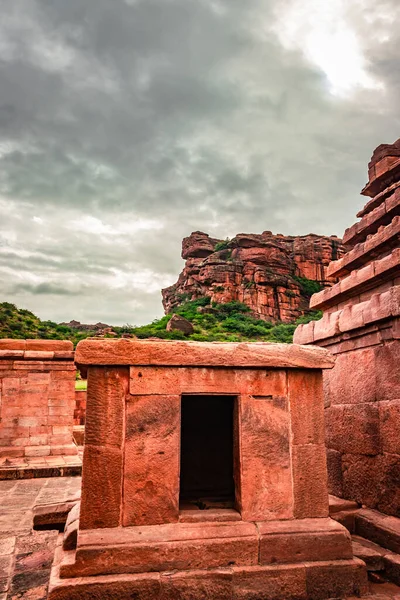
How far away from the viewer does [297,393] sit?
3.70 m

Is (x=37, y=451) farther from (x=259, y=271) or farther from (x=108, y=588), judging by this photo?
(x=259, y=271)

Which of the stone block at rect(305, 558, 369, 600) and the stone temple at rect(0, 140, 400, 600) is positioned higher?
the stone temple at rect(0, 140, 400, 600)

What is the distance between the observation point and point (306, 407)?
369 centimetres

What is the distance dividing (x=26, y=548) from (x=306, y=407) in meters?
3.22

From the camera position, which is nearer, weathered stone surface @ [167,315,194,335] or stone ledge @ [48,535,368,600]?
stone ledge @ [48,535,368,600]

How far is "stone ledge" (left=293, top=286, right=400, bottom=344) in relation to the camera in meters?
4.03

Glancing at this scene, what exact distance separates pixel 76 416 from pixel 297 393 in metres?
12.4

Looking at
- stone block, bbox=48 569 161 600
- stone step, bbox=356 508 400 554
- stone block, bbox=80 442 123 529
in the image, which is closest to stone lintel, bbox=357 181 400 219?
stone step, bbox=356 508 400 554

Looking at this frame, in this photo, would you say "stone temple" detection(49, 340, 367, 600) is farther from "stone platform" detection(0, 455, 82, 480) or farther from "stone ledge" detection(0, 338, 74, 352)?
"stone ledge" detection(0, 338, 74, 352)

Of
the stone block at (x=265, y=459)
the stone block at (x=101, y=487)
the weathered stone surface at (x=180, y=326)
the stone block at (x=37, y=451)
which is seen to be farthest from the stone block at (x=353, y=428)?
the weathered stone surface at (x=180, y=326)

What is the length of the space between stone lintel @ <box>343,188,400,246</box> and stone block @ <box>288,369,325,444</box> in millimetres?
2417

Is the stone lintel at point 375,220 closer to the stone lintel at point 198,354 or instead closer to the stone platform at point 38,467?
the stone lintel at point 198,354

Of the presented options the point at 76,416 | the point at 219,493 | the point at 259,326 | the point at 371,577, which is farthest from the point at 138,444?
the point at 259,326

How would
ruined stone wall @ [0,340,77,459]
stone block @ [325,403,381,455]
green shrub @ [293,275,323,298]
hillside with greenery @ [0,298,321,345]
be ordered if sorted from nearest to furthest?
stone block @ [325,403,381,455]
ruined stone wall @ [0,340,77,459]
hillside with greenery @ [0,298,321,345]
green shrub @ [293,275,323,298]
